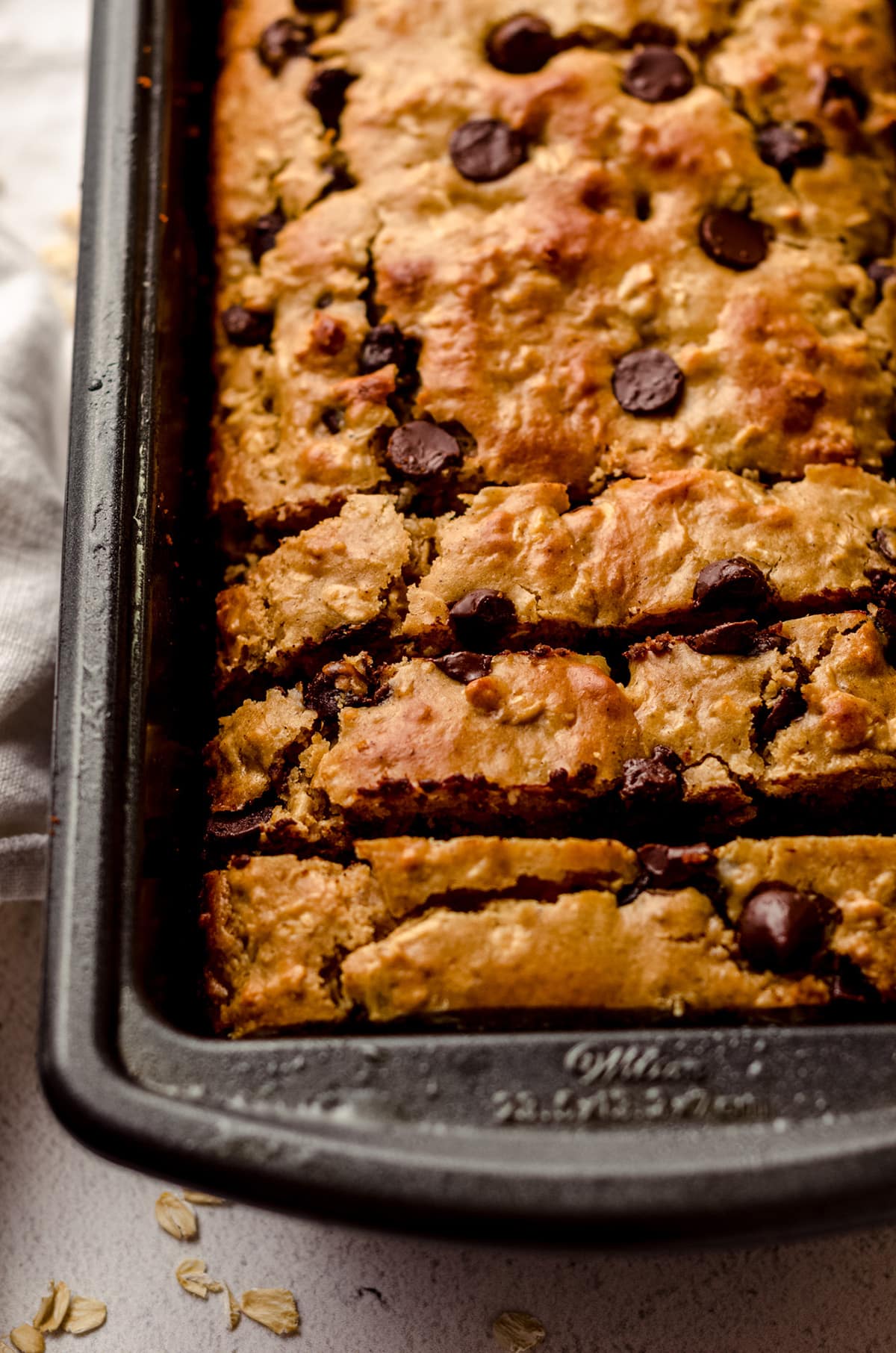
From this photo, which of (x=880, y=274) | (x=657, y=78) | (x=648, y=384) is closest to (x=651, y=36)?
(x=657, y=78)

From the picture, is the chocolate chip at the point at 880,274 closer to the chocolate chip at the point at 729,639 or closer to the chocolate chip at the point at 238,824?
the chocolate chip at the point at 729,639

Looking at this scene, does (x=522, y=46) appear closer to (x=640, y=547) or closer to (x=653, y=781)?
(x=640, y=547)

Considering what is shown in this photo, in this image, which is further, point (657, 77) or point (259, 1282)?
point (657, 77)

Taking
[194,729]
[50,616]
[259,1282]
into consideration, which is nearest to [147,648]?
[194,729]

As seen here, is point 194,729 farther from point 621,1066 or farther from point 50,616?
point 621,1066

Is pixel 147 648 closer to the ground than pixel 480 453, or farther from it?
closer to the ground

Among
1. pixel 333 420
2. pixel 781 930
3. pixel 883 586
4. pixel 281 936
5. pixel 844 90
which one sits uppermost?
pixel 844 90

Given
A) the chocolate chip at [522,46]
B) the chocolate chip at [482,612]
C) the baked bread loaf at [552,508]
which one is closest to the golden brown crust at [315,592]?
the baked bread loaf at [552,508]
